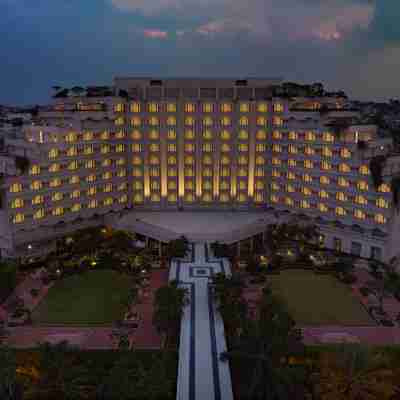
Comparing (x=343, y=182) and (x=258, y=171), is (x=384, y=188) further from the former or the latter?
(x=258, y=171)

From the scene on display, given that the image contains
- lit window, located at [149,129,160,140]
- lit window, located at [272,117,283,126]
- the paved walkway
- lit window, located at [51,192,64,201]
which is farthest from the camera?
lit window, located at [149,129,160,140]

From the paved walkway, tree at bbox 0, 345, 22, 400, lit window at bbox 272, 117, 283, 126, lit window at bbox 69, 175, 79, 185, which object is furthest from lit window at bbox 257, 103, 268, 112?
tree at bbox 0, 345, 22, 400

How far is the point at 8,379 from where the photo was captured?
34.3m

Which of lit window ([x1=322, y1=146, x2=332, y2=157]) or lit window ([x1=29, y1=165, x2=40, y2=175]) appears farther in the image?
lit window ([x1=322, y1=146, x2=332, y2=157])

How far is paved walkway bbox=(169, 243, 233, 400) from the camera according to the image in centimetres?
3778

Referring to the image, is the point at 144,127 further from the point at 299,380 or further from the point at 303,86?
the point at 299,380

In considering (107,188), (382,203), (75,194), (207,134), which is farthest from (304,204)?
(75,194)

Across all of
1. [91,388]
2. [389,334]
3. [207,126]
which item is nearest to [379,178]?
[389,334]

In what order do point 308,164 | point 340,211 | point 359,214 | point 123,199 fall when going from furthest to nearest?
point 123,199, point 308,164, point 340,211, point 359,214

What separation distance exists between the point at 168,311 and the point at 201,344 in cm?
481

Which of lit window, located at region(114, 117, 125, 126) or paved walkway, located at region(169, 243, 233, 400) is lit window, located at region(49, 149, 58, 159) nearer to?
lit window, located at region(114, 117, 125, 126)

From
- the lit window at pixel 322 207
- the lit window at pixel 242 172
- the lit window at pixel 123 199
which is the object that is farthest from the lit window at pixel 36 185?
the lit window at pixel 322 207

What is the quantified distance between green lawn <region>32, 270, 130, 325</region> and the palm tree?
2535cm

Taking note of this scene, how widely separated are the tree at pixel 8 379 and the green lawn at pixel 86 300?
14658mm
